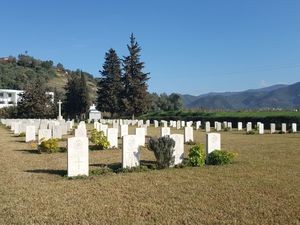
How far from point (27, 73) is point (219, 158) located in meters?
150

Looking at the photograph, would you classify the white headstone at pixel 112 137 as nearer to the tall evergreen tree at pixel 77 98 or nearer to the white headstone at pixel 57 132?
the white headstone at pixel 57 132

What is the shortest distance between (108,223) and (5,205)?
2.63m

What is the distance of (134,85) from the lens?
65.6m

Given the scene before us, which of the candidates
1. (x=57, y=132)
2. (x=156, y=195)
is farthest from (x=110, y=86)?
(x=156, y=195)

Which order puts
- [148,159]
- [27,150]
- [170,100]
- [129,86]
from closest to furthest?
[148,159], [27,150], [129,86], [170,100]

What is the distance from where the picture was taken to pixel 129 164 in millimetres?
14031

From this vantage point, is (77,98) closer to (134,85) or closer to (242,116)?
(134,85)

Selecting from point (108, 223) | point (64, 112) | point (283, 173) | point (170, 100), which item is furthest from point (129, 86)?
point (108, 223)

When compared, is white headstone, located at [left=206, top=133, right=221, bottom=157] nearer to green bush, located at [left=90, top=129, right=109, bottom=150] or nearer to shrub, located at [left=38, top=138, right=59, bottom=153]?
green bush, located at [left=90, top=129, right=109, bottom=150]

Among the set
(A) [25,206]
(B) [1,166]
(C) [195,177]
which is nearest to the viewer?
(A) [25,206]

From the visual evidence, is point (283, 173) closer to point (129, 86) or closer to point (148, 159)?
point (148, 159)

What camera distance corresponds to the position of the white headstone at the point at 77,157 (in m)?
12.7

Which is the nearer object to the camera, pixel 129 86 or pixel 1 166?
pixel 1 166

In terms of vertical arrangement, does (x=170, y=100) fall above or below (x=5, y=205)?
above
